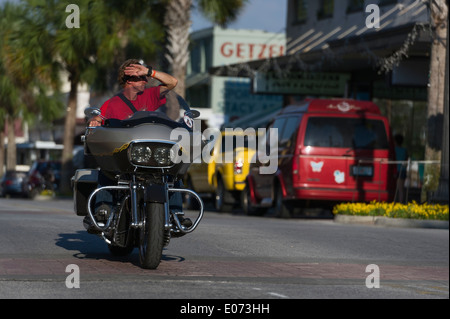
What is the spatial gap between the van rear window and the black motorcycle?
1047cm

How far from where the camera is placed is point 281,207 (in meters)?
19.9

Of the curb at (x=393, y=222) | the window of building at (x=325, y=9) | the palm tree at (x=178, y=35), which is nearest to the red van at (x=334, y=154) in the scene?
the curb at (x=393, y=222)

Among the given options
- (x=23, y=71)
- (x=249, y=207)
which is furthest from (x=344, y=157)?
(x=23, y=71)

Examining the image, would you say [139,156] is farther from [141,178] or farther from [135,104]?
[135,104]

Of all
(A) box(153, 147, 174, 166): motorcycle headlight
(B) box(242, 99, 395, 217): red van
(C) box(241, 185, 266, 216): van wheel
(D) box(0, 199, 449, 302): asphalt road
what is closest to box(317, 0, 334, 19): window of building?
(C) box(241, 185, 266, 216): van wheel

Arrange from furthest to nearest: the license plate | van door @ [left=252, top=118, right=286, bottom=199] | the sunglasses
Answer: van door @ [left=252, top=118, right=286, bottom=199] < the license plate < the sunglasses

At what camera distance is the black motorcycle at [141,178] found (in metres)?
8.20

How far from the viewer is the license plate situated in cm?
1933

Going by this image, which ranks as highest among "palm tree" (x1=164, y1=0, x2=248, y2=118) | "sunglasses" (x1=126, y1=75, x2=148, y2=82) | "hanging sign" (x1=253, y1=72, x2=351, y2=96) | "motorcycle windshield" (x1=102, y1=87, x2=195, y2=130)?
"palm tree" (x1=164, y1=0, x2=248, y2=118)

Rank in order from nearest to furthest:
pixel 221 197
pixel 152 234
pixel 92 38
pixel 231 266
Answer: pixel 152 234 → pixel 231 266 → pixel 221 197 → pixel 92 38

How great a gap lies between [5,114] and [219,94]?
11.5 metres

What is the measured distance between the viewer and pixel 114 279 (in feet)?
25.6

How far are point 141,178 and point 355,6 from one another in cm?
2419

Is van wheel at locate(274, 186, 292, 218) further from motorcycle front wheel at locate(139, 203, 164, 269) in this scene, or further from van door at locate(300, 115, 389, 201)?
motorcycle front wheel at locate(139, 203, 164, 269)
